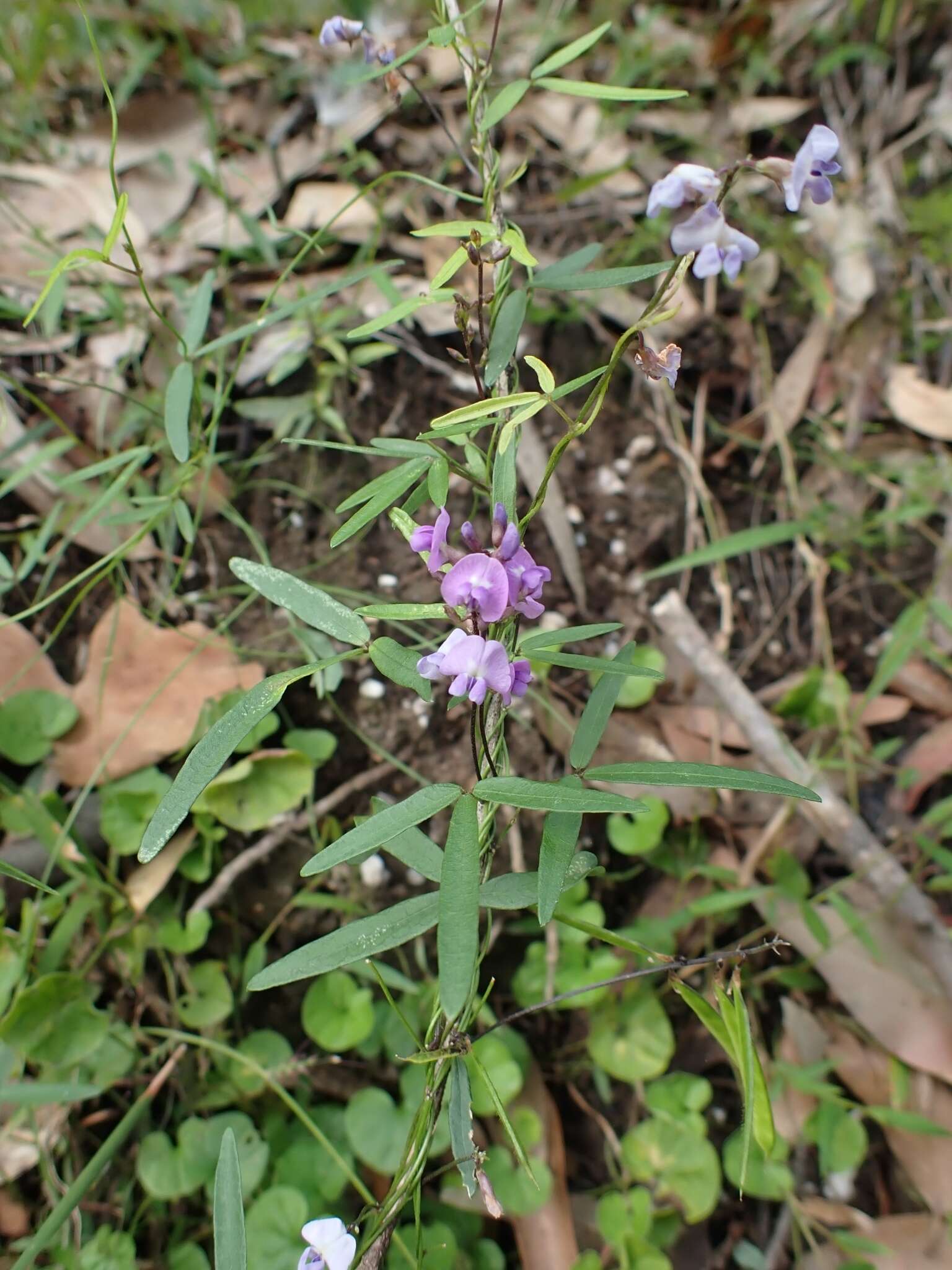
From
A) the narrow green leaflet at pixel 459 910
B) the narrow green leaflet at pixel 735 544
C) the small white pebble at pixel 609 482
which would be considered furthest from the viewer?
the small white pebble at pixel 609 482

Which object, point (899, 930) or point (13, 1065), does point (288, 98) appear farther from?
point (899, 930)

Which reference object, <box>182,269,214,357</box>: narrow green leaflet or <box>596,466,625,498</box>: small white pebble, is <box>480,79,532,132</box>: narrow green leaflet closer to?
<box>182,269,214,357</box>: narrow green leaflet

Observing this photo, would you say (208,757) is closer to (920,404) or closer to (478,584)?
(478,584)

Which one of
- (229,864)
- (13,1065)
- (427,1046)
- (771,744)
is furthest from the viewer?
(771,744)

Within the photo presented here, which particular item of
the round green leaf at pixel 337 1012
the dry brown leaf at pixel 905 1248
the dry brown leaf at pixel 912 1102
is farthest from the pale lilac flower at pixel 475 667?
the dry brown leaf at pixel 905 1248

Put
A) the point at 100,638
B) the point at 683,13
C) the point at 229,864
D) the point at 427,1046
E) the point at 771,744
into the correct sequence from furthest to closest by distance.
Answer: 1. the point at 683,13
2. the point at 771,744
3. the point at 100,638
4. the point at 229,864
5. the point at 427,1046

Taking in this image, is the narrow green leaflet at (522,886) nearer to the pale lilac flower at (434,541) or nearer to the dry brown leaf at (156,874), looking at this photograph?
the pale lilac flower at (434,541)

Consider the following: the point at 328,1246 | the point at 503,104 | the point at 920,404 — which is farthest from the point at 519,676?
the point at 920,404

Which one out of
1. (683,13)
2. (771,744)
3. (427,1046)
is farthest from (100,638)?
(683,13)
